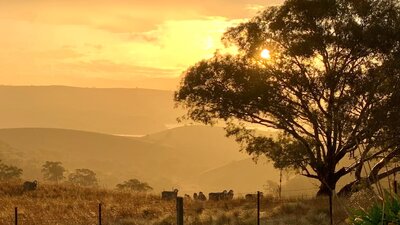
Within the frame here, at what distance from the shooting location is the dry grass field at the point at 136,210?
22438 millimetres

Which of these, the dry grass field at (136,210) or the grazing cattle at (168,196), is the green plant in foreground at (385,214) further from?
the grazing cattle at (168,196)

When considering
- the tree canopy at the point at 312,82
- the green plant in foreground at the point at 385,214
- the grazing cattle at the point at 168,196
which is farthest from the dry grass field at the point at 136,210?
the green plant in foreground at the point at 385,214

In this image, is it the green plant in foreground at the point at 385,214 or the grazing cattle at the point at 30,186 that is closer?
A: the green plant in foreground at the point at 385,214

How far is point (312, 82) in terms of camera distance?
30.7 meters

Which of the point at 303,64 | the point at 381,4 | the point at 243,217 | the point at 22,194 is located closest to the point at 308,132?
the point at 303,64

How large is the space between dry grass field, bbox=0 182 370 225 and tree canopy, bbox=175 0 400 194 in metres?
4.60

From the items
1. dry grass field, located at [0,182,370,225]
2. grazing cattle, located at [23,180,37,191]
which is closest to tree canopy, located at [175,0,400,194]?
dry grass field, located at [0,182,370,225]

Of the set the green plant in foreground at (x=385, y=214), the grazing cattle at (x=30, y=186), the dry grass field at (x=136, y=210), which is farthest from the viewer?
the grazing cattle at (x=30, y=186)

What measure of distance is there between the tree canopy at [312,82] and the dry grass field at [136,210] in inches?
181

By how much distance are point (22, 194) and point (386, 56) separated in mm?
23509

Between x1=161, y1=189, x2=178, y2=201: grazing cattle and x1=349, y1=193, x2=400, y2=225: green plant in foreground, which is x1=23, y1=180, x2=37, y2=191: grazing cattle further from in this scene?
x1=349, y1=193, x2=400, y2=225: green plant in foreground

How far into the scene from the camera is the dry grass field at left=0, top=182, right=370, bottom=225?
73.6 feet

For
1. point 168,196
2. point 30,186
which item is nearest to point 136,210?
point 168,196

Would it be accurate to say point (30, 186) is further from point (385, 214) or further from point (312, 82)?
point (385, 214)
